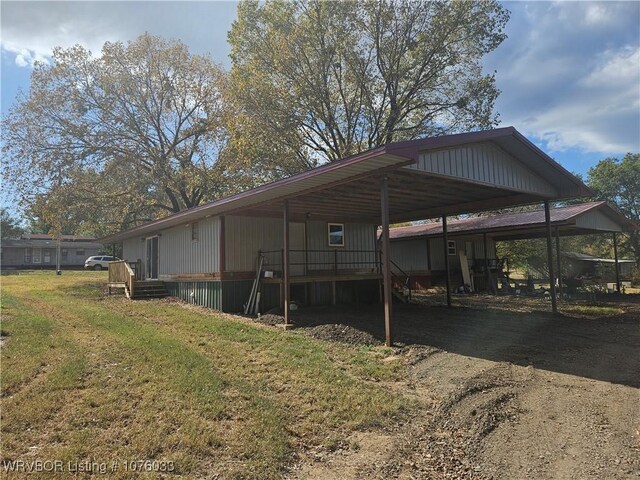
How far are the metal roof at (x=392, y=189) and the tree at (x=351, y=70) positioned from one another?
24.7ft

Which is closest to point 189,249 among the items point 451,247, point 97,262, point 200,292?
point 200,292

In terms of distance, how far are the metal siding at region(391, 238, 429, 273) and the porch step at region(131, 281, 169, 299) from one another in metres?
12.2

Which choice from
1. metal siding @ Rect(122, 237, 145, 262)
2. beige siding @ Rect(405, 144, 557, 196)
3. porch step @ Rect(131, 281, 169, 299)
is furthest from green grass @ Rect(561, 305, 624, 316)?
metal siding @ Rect(122, 237, 145, 262)

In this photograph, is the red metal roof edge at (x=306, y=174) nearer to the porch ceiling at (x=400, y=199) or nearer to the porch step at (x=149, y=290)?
the porch ceiling at (x=400, y=199)

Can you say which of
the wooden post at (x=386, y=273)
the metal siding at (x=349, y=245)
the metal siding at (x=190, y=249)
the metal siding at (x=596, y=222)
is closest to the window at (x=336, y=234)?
the metal siding at (x=349, y=245)

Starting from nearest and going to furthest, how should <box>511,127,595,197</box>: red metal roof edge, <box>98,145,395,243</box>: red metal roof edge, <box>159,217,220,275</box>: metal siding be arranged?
1. <box>98,145,395,243</box>: red metal roof edge
2. <box>511,127,595,197</box>: red metal roof edge
3. <box>159,217,220,275</box>: metal siding

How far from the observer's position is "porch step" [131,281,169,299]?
15.7 metres

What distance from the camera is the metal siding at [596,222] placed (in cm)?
1571

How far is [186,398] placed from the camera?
15.3ft

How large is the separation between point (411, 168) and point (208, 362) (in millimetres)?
4433

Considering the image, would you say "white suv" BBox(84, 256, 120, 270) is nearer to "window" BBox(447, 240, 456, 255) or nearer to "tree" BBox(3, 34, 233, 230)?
"tree" BBox(3, 34, 233, 230)

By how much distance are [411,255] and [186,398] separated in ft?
64.5

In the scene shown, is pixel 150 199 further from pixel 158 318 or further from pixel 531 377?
pixel 531 377

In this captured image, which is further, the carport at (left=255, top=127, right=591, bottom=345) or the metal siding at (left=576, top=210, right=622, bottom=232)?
the metal siding at (left=576, top=210, right=622, bottom=232)
